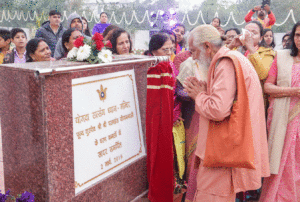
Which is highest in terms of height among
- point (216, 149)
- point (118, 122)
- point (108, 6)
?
point (108, 6)

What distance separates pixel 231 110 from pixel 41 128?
46.9 inches

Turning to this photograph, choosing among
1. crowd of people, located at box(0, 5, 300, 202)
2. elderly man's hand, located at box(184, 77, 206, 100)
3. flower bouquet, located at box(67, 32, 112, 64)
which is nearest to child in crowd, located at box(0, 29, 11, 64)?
crowd of people, located at box(0, 5, 300, 202)

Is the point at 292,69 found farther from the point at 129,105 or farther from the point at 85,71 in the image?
the point at 85,71

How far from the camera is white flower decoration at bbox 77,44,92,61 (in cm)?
197

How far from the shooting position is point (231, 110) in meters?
1.98

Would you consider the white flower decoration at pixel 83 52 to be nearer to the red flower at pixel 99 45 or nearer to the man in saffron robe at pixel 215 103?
the red flower at pixel 99 45

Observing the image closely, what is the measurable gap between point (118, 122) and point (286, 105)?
1.58m

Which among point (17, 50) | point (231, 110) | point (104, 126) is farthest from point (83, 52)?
point (17, 50)

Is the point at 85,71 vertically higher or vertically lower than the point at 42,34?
lower

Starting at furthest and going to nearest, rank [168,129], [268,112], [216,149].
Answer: [268,112] → [168,129] → [216,149]

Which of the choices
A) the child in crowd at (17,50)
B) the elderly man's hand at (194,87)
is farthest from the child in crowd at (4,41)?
the elderly man's hand at (194,87)

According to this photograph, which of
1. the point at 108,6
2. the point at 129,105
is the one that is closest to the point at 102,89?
the point at 129,105

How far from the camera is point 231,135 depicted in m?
1.96

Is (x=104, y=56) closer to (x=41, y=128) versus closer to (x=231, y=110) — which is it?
(x=41, y=128)
